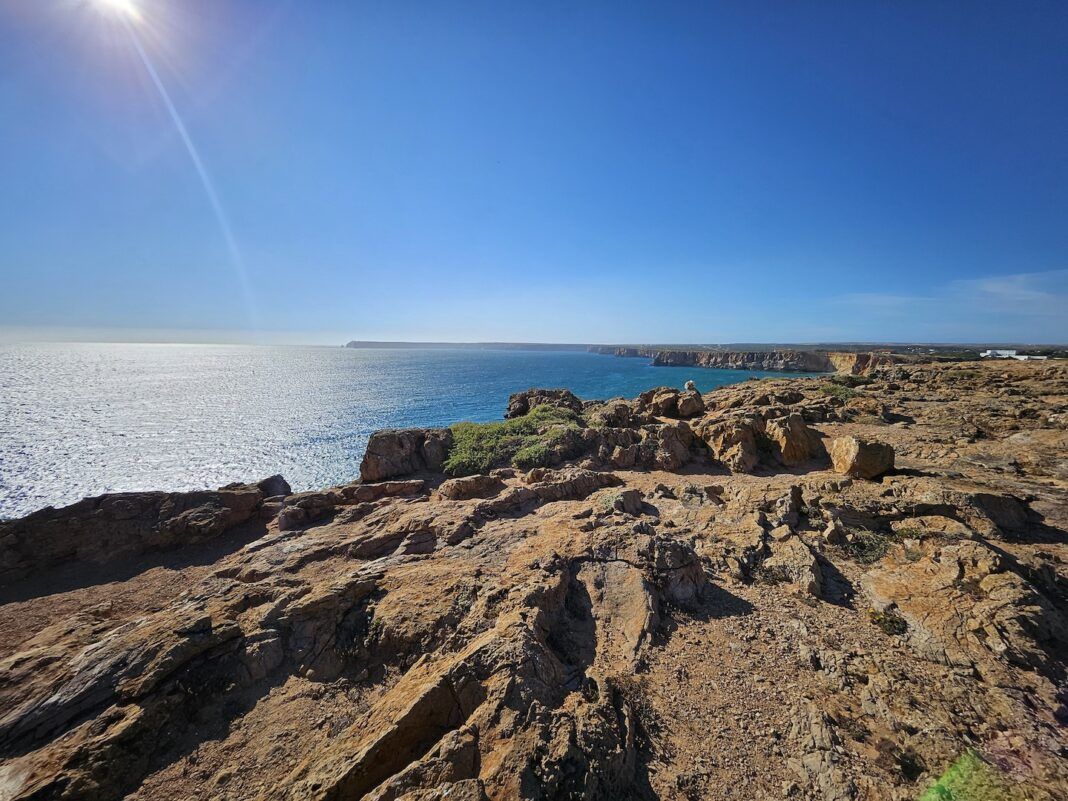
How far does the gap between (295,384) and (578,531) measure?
9386cm

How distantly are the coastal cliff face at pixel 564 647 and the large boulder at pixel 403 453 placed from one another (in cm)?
458

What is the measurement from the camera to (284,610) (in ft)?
26.8

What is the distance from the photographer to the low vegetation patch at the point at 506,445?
65.9ft

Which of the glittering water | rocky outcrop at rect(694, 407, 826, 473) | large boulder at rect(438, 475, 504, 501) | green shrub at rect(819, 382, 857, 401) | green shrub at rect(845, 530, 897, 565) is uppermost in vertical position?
green shrub at rect(819, 382, 857, 401)

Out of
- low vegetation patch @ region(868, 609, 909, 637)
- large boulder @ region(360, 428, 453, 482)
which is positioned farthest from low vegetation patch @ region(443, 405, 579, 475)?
low vegetation patch @ region(868, 609, 909, 637)

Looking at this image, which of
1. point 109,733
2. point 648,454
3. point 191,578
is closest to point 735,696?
point 109,733

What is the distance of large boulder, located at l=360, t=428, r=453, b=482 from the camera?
19.6 m

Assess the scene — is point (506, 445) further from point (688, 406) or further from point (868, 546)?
point (868, 546)

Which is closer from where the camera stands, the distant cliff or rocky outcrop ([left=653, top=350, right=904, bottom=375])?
rocky outcrop ([left=653, top=350, right=904, bottom=375])

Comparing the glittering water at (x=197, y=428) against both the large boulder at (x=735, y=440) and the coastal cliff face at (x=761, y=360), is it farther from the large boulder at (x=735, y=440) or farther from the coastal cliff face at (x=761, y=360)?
the coastal cliff face at (x=761, y=360)

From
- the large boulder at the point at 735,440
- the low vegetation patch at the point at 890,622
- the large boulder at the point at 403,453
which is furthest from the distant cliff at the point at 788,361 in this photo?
the large boulder at the point at 403,453

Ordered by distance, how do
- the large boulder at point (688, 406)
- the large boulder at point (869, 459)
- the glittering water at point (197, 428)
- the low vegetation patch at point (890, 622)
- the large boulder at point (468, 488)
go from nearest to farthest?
the low vegetation patch at point (890, 622) < the large boulder at point (869, 459) < the large boulder at point (468, 488) < the large boulder at point (688, 406) < the glittering water at point (197, 428)

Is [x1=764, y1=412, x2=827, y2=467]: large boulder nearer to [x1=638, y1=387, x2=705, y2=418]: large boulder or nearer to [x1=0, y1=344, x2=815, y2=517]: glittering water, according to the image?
[x1=638, y1=387, x2=705, y2=418]: large boulder

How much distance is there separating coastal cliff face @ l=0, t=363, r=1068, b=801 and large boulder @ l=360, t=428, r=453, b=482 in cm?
458
